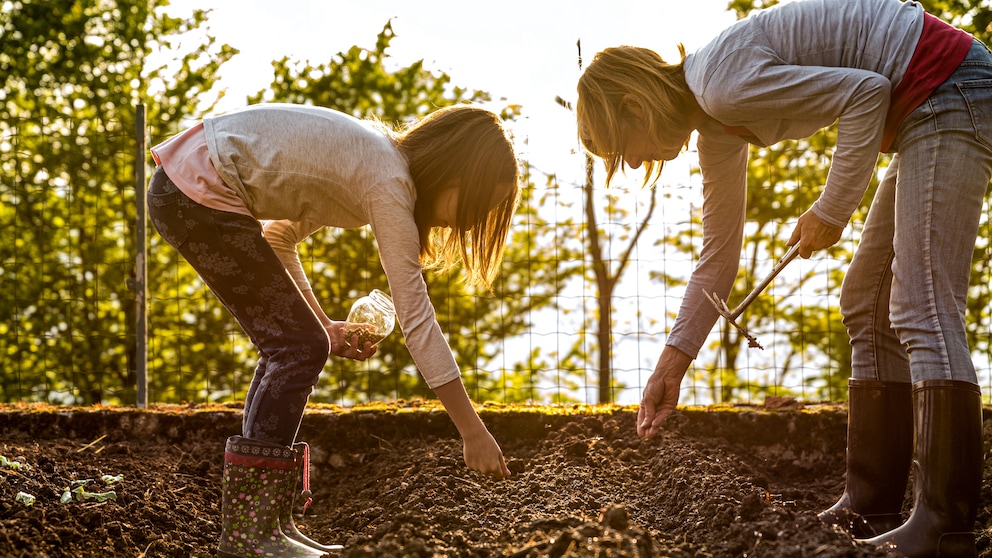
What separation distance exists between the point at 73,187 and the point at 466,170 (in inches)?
196

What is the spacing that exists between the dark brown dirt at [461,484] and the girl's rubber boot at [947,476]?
0.27 meters

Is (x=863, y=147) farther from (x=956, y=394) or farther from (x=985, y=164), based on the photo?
(x=956, y=394)

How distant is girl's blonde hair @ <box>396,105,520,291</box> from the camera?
2.26m

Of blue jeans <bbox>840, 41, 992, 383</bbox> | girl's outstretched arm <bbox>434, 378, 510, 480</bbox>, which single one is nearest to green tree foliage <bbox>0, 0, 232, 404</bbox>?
girl's outstretched arm <bbox>434, 378, 510, 480</bbox>

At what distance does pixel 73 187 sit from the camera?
6285 millimetres

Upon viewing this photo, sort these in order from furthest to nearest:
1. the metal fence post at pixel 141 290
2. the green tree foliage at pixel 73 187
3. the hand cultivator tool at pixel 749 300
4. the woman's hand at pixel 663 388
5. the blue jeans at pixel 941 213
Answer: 1. the green tree foliage at pixel 73 187
2. the metal fence post at pixel 141 290
3. the woman's hand at pixel 663 388
4. the hand cultivator tool at pixel 749 300
5. the blue jeans at pixel 941 213

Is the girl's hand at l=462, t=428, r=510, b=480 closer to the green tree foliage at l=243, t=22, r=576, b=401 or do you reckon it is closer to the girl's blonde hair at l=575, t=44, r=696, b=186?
the girl's blonde hair at l=575, t=44, r=696, b=186

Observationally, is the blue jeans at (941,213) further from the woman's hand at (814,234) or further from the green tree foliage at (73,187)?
the green tree foliage at (73,187)

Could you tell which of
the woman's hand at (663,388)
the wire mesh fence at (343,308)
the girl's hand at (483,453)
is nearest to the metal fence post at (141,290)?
the wire mesh fence at (343,308)

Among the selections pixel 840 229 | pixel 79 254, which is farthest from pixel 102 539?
pixel 79 254

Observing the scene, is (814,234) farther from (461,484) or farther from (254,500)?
(254,500)

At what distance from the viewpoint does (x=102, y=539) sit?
8.05 ft

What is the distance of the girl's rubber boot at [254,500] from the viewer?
A: 2205mm

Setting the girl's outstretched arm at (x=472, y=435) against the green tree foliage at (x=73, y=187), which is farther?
the green tree foliage at (x=73, y=187)
